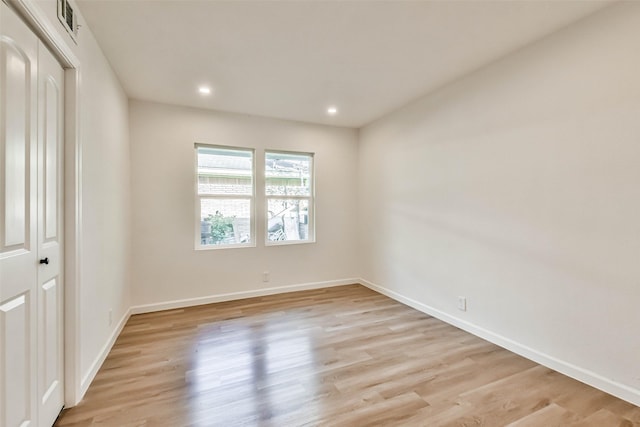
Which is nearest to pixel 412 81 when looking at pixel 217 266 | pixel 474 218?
pixel 474 218

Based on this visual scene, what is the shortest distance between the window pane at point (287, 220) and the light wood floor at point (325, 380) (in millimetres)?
1418

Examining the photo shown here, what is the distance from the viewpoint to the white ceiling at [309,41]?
6.22 feet

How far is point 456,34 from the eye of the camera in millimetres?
2180

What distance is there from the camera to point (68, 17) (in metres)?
1.71

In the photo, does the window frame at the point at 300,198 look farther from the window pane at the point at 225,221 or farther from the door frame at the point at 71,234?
the door frame at the point at 71,234

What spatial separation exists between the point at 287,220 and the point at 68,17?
309cm

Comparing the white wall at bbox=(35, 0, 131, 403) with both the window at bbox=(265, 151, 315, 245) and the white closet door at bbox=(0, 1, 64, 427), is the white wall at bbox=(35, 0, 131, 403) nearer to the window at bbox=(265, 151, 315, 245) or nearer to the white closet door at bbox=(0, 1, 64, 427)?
the white closet door at bbox=(0, 1, 64, 427)

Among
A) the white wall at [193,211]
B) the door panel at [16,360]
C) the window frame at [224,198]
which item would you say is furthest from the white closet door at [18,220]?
the window frame at [224,198]

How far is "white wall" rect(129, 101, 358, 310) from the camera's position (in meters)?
3.43

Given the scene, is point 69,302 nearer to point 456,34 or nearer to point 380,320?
point 380,320

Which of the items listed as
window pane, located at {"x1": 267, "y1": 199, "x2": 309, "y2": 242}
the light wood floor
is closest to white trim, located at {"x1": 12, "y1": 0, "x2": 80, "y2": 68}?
the light wood floor

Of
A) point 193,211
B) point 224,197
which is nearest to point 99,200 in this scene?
point 193,211

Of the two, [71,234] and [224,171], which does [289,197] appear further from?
[71,234]

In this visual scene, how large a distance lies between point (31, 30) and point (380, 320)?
3521mm
